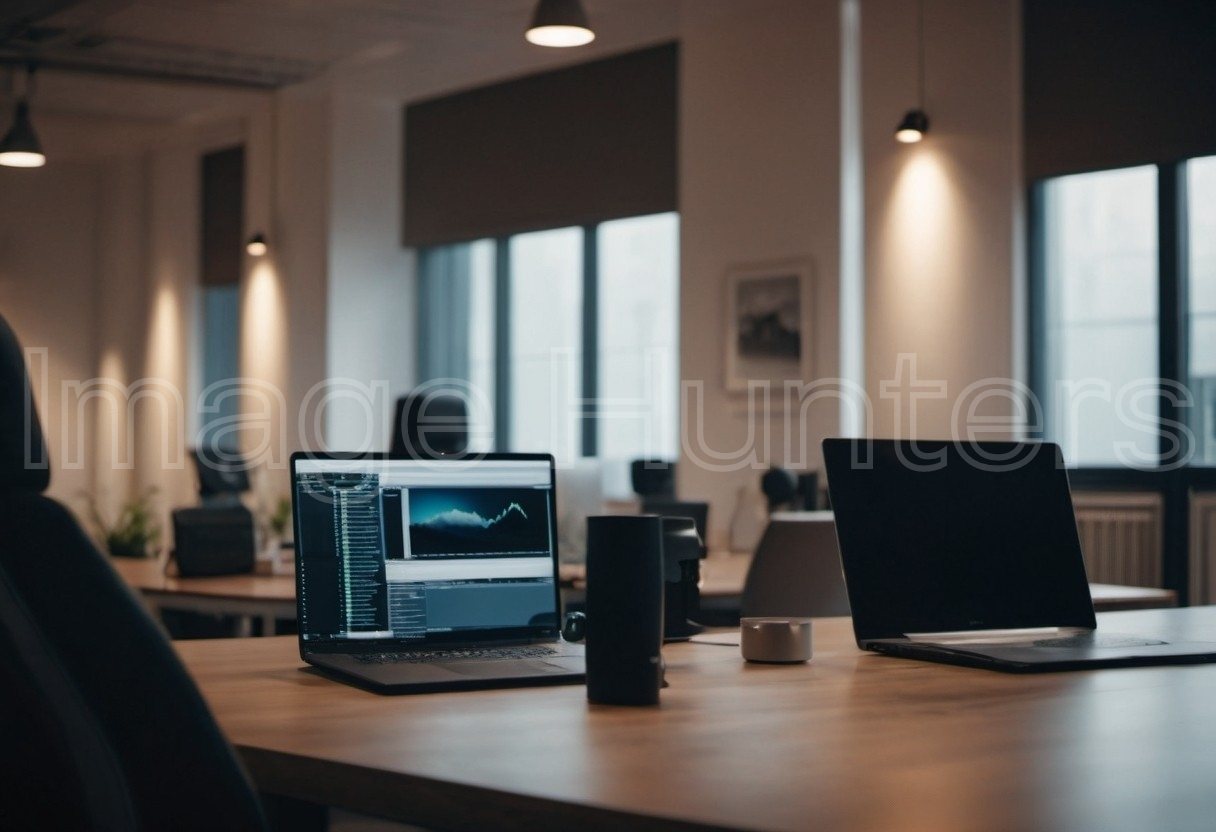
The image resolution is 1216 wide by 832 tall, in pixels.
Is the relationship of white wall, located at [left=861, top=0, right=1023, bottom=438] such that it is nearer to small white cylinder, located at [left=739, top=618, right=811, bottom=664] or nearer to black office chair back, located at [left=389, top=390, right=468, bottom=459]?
black office chair back, located at [left=389, top=390, right=468, bottom=459]

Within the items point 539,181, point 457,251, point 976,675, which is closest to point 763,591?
point 976,675

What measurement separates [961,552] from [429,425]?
9.16ft

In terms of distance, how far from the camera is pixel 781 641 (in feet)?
5.83

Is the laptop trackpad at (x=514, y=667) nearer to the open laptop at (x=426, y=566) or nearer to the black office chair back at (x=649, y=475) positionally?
the open laptop at (x=426, y=566)

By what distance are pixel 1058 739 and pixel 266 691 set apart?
0.81m

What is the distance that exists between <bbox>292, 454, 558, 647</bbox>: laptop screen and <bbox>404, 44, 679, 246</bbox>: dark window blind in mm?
5875

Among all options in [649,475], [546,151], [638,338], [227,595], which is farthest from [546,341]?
[227,595]

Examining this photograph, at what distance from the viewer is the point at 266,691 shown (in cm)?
151

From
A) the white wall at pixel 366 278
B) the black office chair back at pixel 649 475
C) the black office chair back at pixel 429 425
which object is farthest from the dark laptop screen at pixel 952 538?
the white wall at pixel 366 278

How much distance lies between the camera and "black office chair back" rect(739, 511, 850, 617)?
344 centimetres

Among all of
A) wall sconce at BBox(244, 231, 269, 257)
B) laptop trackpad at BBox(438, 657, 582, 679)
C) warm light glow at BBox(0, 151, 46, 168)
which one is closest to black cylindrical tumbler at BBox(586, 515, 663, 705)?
laptop trackpad at BBox(438, 657, 582, 679)

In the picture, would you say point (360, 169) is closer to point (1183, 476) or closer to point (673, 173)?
point (673, 173)

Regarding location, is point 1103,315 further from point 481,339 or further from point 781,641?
point 781,641

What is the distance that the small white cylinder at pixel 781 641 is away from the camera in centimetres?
178
